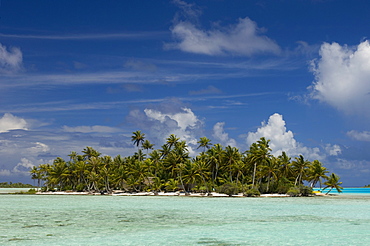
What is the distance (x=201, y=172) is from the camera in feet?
310

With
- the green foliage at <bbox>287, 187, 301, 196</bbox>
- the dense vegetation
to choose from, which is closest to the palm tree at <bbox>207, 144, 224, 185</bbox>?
the dense vegetation

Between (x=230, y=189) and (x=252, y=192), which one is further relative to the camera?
(x=230, y=189)

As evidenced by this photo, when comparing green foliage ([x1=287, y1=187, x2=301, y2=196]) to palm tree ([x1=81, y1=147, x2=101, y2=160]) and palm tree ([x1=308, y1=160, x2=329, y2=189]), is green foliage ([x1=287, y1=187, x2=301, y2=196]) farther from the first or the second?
palm tree ([x1=81, y1=147, x2=101, y2=160])

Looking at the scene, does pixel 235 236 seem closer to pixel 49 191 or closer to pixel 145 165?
pixel 145 165

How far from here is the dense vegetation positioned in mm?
91500

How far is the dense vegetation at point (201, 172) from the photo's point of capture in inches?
3602

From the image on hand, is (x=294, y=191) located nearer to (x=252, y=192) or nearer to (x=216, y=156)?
(x=252, y=192)

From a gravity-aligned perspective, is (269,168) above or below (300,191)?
above

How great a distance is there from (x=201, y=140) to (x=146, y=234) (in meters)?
84.9

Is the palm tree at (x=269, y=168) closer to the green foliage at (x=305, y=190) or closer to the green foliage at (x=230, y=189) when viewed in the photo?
the green foliage at (x=305, y=190)

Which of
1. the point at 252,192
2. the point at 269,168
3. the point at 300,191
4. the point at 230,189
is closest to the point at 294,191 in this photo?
the point at 300,191

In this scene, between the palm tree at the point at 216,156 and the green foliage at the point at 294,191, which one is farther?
the palm tree at the point at 216,156

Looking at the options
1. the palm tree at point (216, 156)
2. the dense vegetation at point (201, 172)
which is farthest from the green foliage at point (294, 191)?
the palm tree at point (216, 156)

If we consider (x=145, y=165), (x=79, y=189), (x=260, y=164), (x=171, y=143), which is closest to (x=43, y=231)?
(x=260, y=164)
